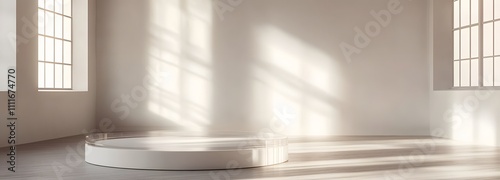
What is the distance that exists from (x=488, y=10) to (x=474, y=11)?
530 millimetres

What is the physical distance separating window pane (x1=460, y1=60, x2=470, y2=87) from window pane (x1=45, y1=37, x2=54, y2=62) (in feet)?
27.0

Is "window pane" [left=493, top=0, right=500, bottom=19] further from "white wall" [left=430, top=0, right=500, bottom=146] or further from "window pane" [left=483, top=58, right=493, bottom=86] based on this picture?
"white wall" [left=430, top=0, right=500, bottom=146]

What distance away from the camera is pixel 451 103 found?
482 inches

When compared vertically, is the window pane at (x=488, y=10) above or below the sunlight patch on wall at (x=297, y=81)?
above

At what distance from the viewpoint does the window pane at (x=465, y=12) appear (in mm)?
12117

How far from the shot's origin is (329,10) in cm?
1341

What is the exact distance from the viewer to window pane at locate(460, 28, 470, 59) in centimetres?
1213

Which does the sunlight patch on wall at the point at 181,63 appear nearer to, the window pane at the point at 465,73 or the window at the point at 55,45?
the window at the point at 55,45

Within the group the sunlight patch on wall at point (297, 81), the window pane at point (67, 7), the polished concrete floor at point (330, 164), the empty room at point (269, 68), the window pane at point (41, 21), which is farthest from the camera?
the sunlight patch on wall at point (297, 81)

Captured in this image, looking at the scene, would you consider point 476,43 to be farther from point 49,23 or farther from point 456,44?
point 49,23

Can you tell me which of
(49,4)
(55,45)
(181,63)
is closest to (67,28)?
(55,45)

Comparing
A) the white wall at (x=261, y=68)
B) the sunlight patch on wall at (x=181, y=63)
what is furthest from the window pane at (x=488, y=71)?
the sunlight patch on wall at (x=181, y=63)

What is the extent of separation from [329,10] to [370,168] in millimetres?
6541

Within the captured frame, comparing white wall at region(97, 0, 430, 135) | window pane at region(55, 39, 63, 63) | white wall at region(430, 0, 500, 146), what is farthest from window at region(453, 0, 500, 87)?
window pane at region(55, 39, 63, 63)
